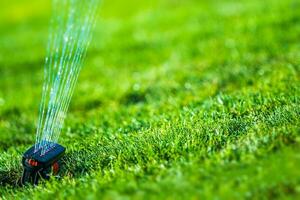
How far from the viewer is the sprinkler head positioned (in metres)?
5.54

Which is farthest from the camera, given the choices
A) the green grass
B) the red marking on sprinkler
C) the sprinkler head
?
the red marking on sprinkler

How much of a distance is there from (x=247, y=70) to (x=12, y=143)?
4336 mm

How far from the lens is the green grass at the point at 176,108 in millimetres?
4781

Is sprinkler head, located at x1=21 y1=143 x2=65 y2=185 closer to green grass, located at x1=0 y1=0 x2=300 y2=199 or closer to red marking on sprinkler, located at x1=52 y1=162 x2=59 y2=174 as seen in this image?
red marking on sprinkler, located at x1=52 y1=162 x2=59 y2=174

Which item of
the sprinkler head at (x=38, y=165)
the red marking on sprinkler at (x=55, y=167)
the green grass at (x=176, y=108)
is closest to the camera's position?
the green grass at (x=176, y=108)

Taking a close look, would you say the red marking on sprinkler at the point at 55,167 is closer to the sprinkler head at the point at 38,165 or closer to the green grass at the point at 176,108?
the sprinkler head at the point at 38,165

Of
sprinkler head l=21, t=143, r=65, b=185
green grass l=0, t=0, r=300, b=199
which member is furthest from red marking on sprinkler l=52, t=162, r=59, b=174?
green grass l=0, t=0, r=300, b=199

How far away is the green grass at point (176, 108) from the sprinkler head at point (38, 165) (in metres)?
0.17

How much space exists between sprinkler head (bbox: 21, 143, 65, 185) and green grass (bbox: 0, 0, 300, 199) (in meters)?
0.17

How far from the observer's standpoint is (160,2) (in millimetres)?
20641

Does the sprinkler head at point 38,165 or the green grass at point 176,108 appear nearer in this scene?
the green grass at point 176,108

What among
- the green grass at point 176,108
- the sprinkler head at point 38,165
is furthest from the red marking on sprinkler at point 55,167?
the green grass at point 176,108

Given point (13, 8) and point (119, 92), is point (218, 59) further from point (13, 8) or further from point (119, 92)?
point (13, 8)

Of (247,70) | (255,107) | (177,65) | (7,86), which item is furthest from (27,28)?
(255,107)
